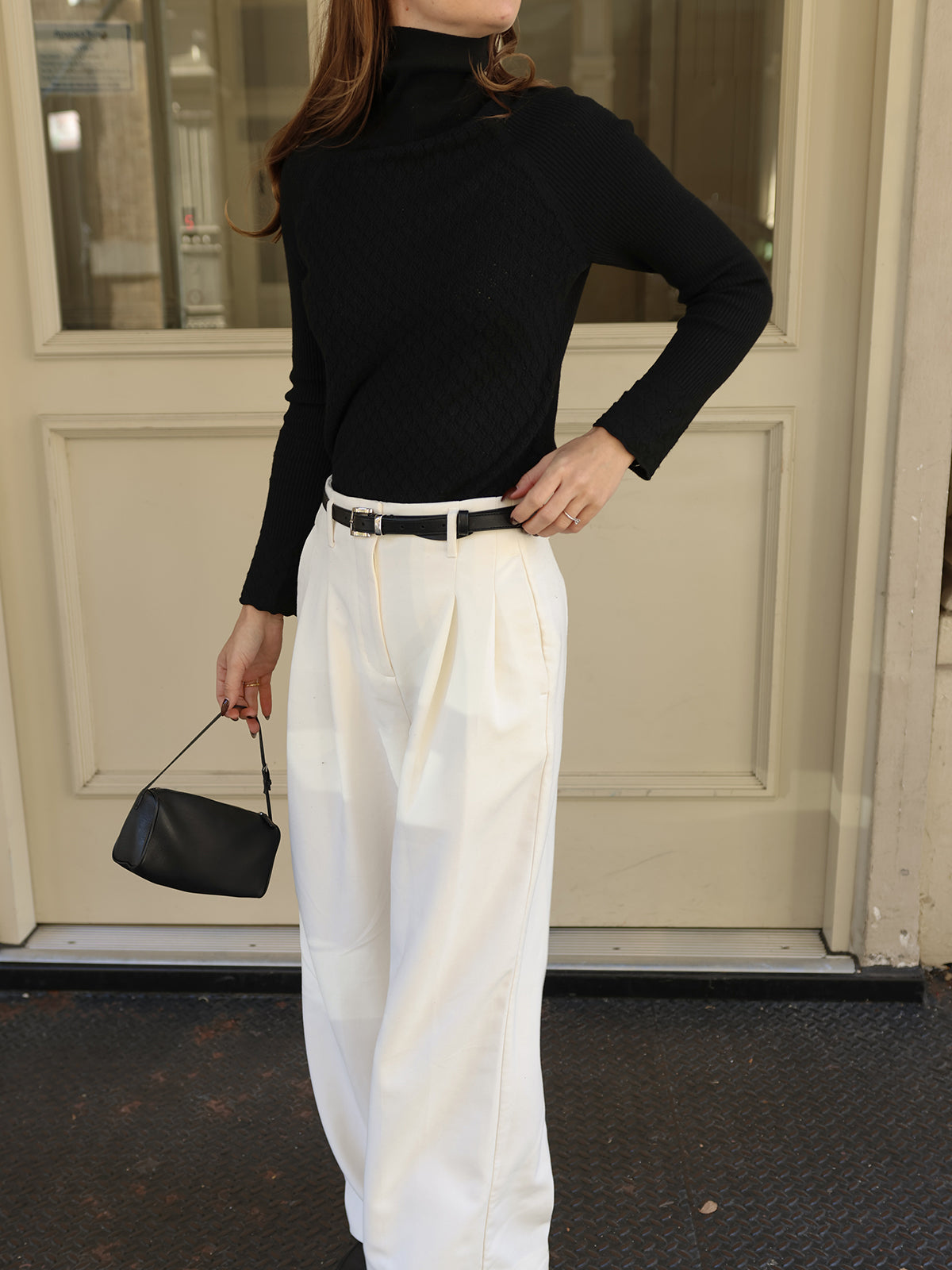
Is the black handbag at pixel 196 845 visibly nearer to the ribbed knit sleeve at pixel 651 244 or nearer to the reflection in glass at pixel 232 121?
the ribbed knit sleeve at pixel 651 244

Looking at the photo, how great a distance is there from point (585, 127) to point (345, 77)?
0.28m

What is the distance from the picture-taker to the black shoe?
4.75ft

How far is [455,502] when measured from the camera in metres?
1.13

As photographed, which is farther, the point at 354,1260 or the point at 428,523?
the point at 354,1260

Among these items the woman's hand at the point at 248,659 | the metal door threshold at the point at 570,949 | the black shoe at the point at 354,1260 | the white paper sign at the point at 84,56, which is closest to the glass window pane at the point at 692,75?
the white paper sign at the point at 84,56

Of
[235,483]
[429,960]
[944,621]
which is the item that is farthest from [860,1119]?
[235,483]

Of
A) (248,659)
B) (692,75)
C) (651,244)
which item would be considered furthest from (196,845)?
(692,75)

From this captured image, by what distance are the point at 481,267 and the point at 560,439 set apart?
92cm

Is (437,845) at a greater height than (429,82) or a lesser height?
lesser

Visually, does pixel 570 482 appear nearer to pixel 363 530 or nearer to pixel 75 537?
pixel 363 530

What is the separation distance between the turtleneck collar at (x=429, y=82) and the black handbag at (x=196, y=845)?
2.39 feet

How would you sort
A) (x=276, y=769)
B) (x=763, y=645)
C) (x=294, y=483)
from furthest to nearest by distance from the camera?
→ (x=276, y=769)
(x=763, y=645)
(x=294, y=483)

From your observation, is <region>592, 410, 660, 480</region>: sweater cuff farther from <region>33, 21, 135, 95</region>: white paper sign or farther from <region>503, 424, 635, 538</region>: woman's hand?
<region>33, 21, 135, 95</region>: white paper sign

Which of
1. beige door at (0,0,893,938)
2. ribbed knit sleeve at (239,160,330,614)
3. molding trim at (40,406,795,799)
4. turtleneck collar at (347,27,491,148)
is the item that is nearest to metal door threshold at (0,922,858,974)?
beige door at (0,0,893,938)
